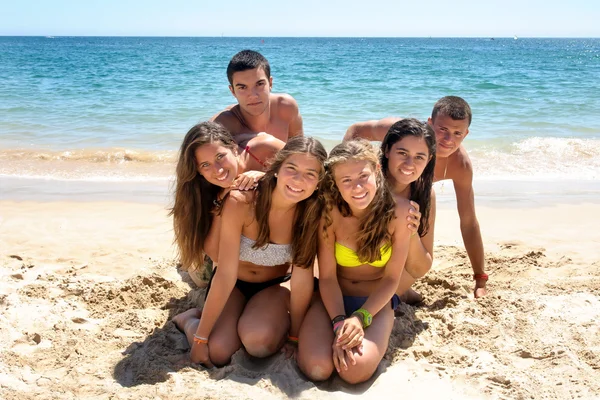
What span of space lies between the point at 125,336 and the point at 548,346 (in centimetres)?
234

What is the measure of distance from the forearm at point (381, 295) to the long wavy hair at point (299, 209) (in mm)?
370

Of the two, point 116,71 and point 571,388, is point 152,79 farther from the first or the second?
point 571,388

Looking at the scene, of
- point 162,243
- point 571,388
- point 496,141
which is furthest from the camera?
point 496,141

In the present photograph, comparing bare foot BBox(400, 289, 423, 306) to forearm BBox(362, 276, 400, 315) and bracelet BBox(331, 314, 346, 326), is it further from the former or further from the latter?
bracelet BBox(331, 314, 346, 326)

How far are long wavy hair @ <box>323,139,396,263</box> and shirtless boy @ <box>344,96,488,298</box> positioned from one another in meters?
0.80

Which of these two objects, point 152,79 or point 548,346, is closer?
point 548,346

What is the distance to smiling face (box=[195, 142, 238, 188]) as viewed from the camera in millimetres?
2979

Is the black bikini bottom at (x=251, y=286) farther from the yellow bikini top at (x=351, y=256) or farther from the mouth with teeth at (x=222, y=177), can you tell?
the mouth with teeth at (x=222, y=177)

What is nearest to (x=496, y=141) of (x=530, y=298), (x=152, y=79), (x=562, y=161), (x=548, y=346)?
(x=562, y=161)

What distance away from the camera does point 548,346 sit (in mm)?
2957

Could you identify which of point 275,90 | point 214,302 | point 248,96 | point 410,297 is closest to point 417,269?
point 410,297

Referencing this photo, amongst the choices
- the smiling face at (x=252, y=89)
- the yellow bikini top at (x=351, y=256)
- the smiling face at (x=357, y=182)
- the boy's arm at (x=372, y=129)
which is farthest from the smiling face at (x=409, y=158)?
the smiling face at (x=252, y=89)

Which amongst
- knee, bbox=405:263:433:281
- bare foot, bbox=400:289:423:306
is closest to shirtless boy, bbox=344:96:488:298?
bare foot, bbox=400:289:423:306

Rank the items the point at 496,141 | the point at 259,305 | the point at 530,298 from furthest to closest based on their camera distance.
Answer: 1. the point at 496,141
2. the point at 530,298
3. the point at 259,305
